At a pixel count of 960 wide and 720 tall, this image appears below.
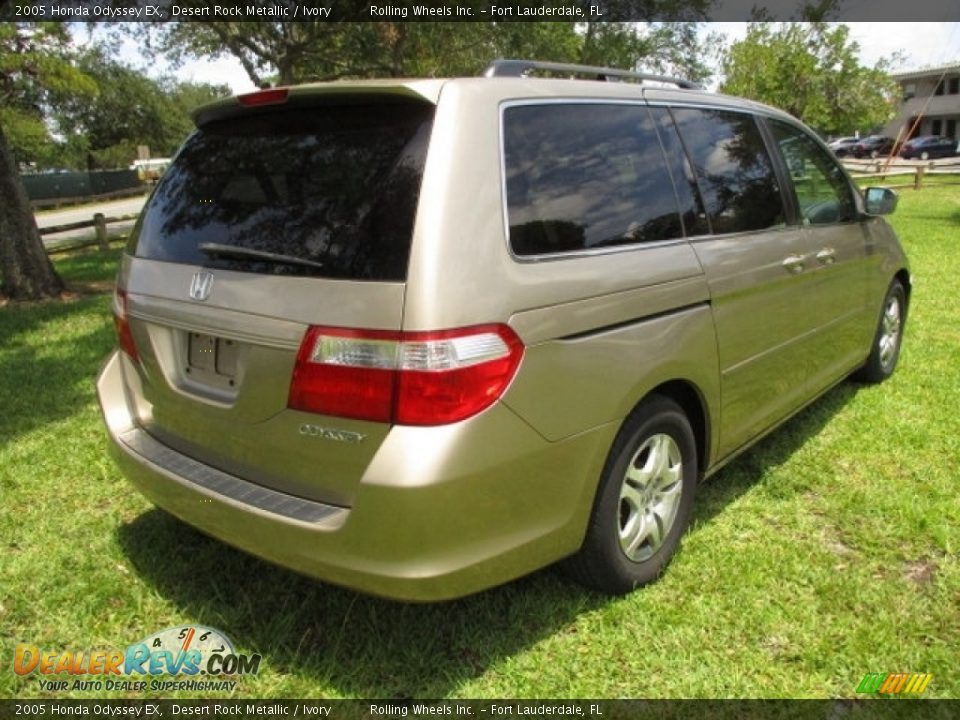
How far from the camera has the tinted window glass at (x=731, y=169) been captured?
3055 millimetres

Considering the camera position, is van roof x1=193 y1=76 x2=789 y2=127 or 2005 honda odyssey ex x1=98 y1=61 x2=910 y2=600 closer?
2005 honda odyssey ex x1=98 y1=61 x2=910 y2=600

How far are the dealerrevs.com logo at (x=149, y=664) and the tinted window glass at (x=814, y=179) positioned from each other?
317cm

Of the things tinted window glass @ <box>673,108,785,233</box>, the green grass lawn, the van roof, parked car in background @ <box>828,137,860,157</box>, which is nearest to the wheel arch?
the green grass lawn

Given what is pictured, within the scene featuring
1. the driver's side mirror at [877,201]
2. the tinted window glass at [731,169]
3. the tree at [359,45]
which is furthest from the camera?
the tree at [359,45]

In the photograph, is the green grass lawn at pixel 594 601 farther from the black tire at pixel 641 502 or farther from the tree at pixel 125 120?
the tree at pixel 125 120

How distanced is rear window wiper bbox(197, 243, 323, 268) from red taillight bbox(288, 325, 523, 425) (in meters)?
0.23

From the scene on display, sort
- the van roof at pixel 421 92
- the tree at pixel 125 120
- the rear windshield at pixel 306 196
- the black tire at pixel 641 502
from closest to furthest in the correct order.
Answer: the rear windshield at pixel 306 196
the van roof at pixel 421 92
the black tire at pixel 641 502
the tree at pixel 125 120

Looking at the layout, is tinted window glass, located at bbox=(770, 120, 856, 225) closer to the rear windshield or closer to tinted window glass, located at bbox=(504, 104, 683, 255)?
tinted window glass, located at bbox=(504, 104, 683, 255)

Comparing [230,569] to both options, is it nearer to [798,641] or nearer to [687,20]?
[798,641]

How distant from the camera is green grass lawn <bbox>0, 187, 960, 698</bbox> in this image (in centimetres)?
239

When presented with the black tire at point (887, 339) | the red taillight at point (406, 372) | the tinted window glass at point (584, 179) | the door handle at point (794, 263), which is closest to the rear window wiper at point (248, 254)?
the red taillight at point (406, 372)

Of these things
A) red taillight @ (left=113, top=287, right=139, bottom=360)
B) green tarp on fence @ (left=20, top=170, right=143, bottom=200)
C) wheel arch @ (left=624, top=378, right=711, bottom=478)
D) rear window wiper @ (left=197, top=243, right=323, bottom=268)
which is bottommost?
green tarp on fence @ (left=20, top=170, right=143, bottom=200)

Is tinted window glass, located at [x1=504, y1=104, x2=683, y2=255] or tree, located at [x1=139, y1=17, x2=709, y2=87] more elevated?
tree, located at [x1=139, y1=17, x2=709, y2=87]

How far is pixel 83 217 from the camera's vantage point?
95.4 feet
